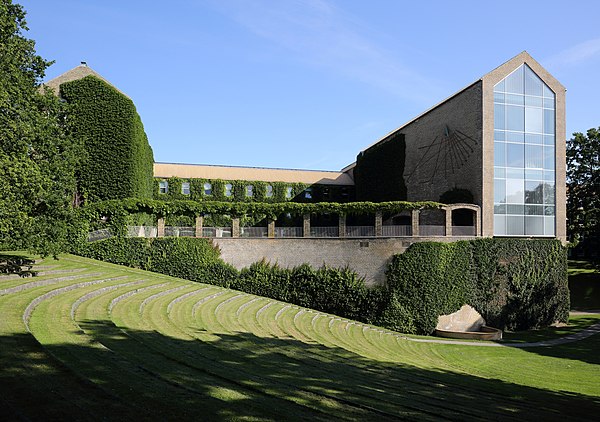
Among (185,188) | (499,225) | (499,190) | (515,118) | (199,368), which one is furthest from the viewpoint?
(185,188)

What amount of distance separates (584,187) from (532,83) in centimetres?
1767

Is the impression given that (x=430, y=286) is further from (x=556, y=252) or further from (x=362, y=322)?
(x=556, y=252)

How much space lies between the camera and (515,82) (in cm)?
3291

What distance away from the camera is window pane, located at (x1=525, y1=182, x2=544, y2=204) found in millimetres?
32844

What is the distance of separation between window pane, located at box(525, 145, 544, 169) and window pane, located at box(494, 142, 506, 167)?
2.14 m

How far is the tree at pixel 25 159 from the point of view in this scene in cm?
1516

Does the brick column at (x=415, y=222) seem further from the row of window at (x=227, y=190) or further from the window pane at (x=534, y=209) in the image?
the row of window at (x=227, y=190)

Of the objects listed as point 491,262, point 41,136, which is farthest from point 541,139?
point 41,136

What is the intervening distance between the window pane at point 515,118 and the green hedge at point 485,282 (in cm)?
842

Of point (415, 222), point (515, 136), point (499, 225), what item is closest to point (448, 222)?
point (415, 222)

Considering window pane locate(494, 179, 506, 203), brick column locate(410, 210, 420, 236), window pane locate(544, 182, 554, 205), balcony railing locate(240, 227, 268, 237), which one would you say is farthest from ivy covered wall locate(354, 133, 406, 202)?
balcony railing locate(240, 227, 268, 237)

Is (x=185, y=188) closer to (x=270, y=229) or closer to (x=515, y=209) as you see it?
(x=270, y=229)

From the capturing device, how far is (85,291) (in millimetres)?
16672

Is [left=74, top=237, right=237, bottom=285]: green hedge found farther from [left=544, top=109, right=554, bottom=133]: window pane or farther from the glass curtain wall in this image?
[left=544, top=109, right=554, bottom=133]: window pane
